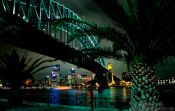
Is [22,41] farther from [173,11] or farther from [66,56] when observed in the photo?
[173,11]

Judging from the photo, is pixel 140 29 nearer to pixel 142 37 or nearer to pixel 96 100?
pixel 142 37

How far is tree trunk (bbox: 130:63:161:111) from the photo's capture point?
7742 mm

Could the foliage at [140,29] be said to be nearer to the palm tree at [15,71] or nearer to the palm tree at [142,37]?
the palm tree at [142,37]

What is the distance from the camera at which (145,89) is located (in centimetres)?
775

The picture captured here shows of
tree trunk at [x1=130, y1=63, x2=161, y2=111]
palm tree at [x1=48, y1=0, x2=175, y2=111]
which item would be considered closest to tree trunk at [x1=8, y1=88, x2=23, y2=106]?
palm tree at [x1=48, y1=0, x2=175, y2=111]

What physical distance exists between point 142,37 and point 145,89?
4.32 feet

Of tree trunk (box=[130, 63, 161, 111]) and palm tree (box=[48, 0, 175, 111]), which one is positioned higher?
palm tree (box=[48, 0, 175, 111])

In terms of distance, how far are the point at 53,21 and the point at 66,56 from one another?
1.33 metres

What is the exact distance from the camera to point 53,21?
793 cm

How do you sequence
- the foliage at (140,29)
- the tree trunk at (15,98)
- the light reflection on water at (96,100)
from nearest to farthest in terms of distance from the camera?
the foliage at (140,29) < the tree trunk at (15,98) < the light reflection on water at (96,100)

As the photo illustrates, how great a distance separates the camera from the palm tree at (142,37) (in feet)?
24.3

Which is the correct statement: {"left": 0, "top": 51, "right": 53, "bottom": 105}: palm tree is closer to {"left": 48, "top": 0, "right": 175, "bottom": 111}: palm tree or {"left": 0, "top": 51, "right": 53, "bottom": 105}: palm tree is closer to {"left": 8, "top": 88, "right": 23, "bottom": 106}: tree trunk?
{"left": 8, "top": 88, "right": 23, "bottom": 106}: tree trunk

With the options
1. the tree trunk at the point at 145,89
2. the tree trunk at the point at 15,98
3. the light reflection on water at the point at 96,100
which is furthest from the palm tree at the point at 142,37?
the tree trunk at the point at 15,98

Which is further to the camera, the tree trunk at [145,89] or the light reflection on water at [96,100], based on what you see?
the light reflection on water at [96,100]
